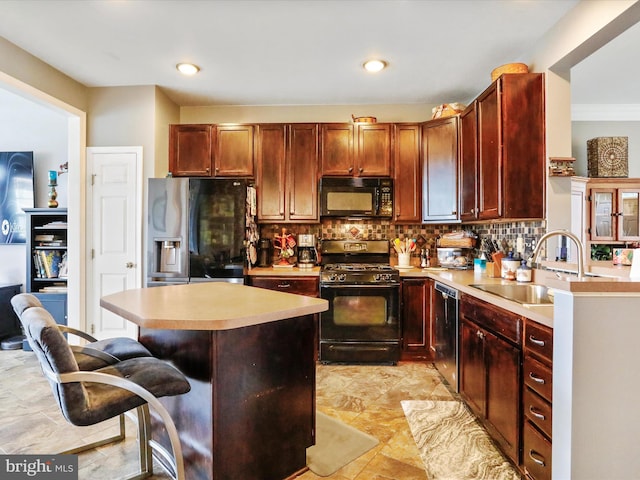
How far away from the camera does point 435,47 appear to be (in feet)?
8.89

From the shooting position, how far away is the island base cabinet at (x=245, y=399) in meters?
1.39

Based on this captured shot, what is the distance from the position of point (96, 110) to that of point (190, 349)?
3.19m

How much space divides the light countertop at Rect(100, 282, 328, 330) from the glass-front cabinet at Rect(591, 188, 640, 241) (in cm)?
319

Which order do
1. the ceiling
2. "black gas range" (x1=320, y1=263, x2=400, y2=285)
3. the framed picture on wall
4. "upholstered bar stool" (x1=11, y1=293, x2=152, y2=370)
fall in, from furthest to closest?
the framed picture on wall → "black gas range" (x1=320, y1=263, x2=400, y2=285) → the ceiling → "upholstered bar stool" (x1=11, y1=293, x2=152, y2=370)

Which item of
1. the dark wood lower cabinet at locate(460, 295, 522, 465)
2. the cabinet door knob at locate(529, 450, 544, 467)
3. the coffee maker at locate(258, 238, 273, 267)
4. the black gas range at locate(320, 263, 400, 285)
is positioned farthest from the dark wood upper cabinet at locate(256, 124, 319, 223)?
the cabinet door knob at locate(529, 450, 544, 467)

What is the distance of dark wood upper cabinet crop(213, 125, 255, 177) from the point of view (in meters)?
3.67

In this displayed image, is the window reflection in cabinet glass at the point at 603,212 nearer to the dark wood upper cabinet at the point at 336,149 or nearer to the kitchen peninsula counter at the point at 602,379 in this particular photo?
the dark wood upper cabinet at the point at 336,149

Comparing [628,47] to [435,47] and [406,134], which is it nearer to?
[435,47]

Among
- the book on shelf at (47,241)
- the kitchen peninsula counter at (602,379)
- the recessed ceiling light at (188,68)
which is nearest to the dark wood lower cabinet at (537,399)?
the kitchen peninsula counter at (602,379)

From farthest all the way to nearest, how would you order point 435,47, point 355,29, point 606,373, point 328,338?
point 328,338, point 435,47, point 355,29, point 606,373

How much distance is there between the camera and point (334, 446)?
1.99m

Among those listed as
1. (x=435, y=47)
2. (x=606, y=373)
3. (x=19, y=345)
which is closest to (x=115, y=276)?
(x=19, y=345)

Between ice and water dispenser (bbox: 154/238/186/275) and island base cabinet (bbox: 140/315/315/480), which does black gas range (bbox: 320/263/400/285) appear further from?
island base cabinet (bbox: 140/315/315/480)

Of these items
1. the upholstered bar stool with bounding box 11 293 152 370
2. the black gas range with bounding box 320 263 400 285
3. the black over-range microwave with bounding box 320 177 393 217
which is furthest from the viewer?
the black over-range microwave with bounding box 320 177 393 217
